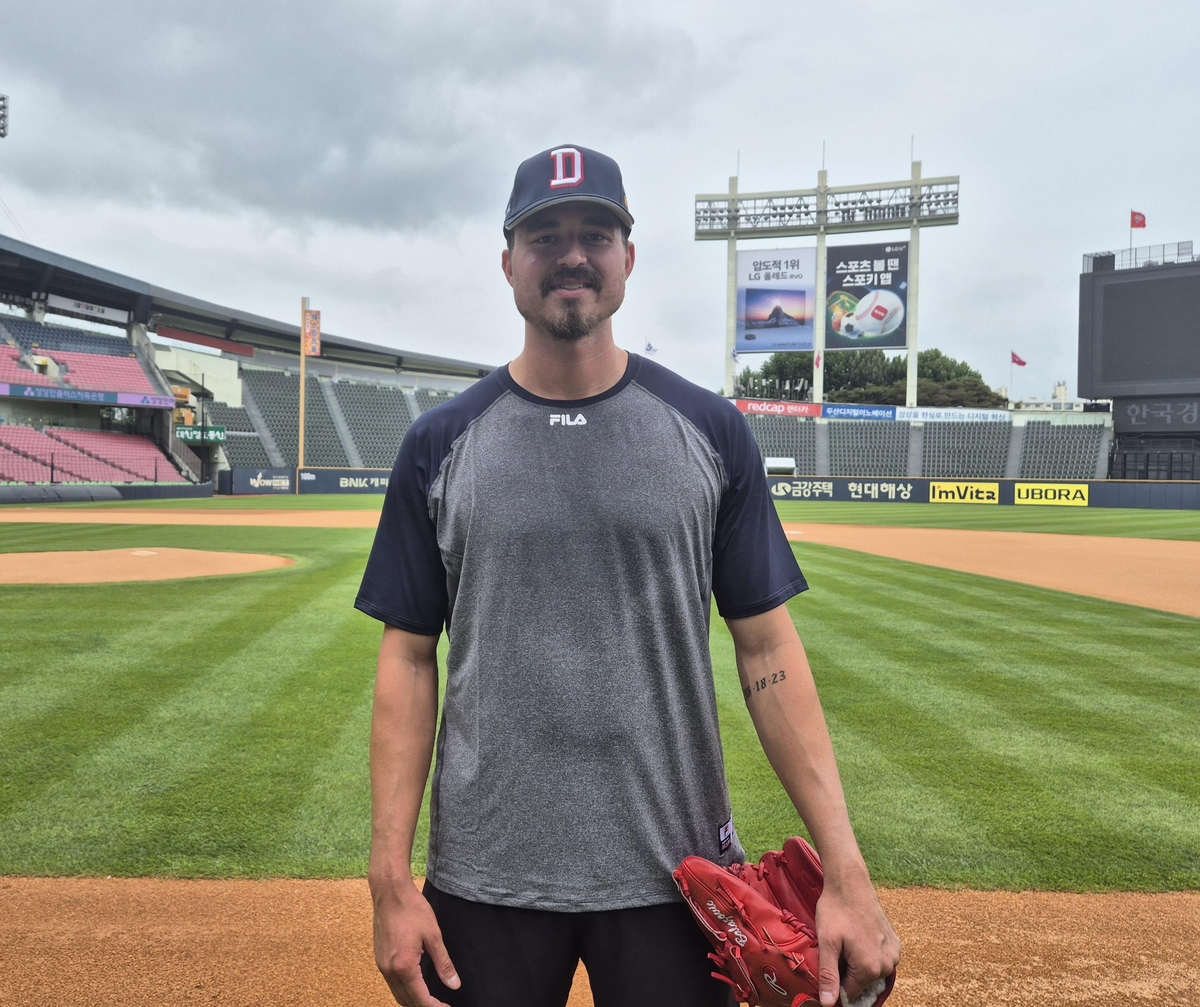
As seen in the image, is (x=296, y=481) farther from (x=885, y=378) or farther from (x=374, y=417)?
(x=885, y=378)

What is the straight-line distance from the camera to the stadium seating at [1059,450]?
4631cm

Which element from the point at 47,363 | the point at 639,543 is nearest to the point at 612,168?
the point at 639,543

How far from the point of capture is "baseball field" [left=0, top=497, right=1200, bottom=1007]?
301 centimetres

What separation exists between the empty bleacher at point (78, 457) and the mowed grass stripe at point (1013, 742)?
121ft

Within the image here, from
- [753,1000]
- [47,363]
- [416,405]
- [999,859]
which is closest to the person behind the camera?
[753,1000]

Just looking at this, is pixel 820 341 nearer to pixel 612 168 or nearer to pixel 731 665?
pixel 731 665

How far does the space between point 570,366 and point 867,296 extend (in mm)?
49494

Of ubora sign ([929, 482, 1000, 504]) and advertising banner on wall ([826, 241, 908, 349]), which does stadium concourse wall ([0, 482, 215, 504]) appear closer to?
advertising banner on wall ([826, 241, 908, 349])

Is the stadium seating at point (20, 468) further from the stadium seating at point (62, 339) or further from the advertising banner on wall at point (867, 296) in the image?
the advertising banner on wall at point (867, 296)

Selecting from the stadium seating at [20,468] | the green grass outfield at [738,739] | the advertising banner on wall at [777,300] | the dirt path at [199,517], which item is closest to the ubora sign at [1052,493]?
the advertising banner on wall at [777,300]

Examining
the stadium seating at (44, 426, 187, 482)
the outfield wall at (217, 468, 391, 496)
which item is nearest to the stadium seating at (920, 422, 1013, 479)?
the outfield wall at (217, 468, 391, 496)

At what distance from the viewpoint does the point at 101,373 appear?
42.1 m

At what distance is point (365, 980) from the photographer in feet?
9.52

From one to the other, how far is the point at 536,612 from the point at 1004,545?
19.6 meters
